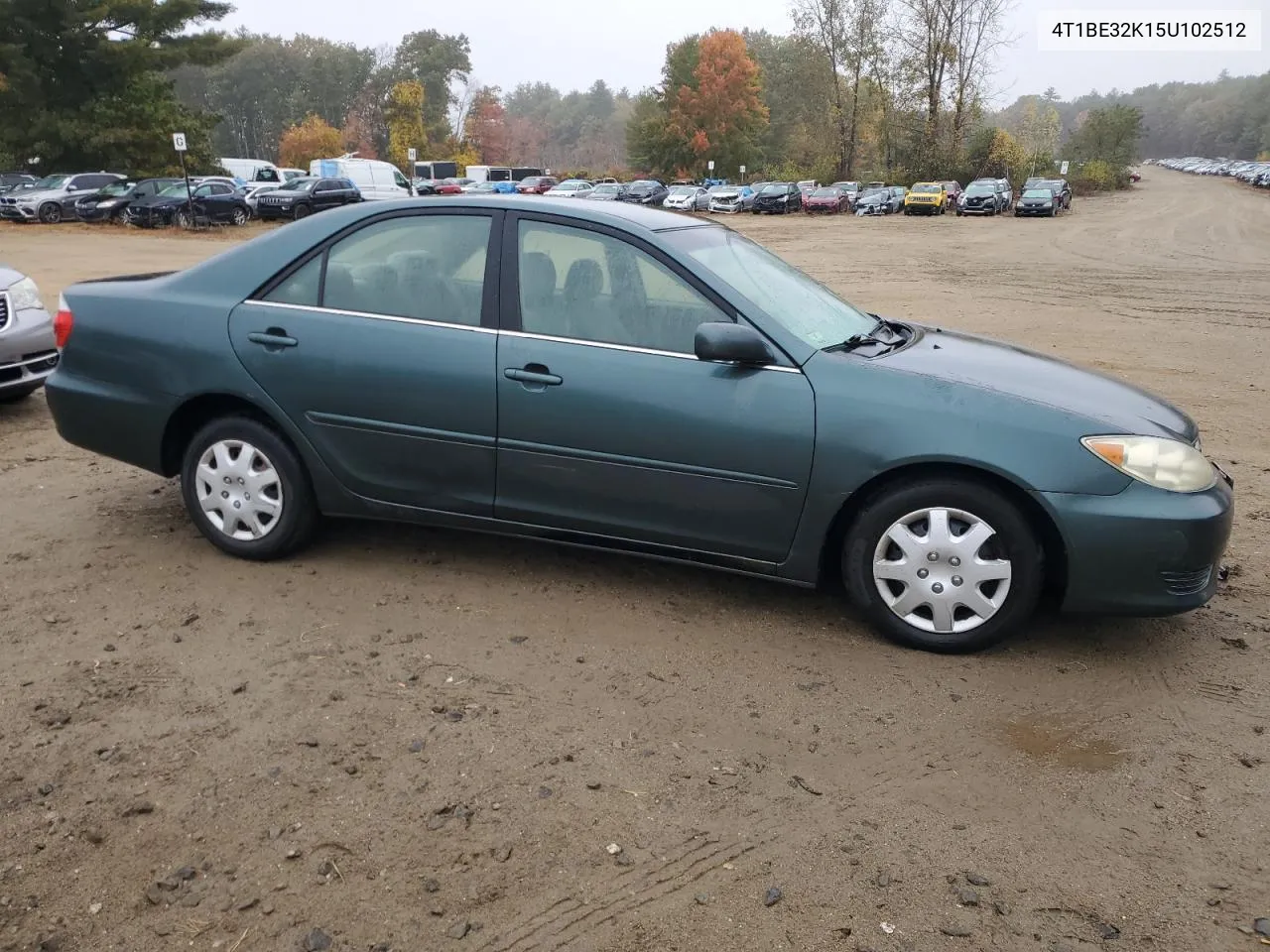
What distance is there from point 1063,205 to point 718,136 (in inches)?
1201

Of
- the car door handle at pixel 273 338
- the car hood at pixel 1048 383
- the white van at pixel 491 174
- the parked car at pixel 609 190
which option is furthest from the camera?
the white van at pixel 491 174

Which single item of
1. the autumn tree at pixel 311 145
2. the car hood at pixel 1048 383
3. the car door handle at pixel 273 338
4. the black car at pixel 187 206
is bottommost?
the car hood at pixel 1048 383

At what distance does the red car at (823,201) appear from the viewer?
47125mm

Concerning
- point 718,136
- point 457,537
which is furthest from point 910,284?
point 718,136

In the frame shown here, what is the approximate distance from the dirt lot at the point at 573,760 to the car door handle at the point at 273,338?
3.21 ft

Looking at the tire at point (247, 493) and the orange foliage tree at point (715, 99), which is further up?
the orange foliage tree at point (715, 99)

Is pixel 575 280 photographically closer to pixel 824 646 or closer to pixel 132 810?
pixel 824 646

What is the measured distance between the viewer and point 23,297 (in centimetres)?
714

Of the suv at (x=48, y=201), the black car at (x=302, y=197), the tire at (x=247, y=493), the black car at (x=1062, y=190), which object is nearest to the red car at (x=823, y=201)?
the black car at (x=1062, y=190)

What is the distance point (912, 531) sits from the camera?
12.3ft

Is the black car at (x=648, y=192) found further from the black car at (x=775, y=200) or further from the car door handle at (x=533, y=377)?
the car door handle at (x=533, y=377)

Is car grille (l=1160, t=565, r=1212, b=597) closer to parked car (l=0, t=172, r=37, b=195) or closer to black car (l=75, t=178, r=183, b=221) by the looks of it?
black car (l=75, t=178, r=183, b=221)

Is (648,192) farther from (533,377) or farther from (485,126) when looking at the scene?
(485,126)

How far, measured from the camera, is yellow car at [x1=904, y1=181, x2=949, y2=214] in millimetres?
44844
